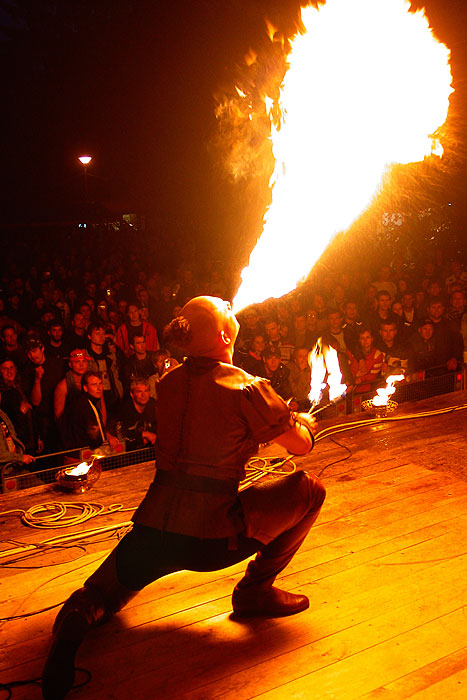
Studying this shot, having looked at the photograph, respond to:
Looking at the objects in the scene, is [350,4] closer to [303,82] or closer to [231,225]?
[303,82]

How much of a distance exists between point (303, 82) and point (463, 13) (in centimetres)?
915

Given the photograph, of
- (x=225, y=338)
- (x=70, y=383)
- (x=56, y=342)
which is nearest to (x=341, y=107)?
(x=70, y=383)

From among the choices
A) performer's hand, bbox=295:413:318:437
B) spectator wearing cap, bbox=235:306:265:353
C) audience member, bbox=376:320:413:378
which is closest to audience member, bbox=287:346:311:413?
spectator wearing cap, bbox=235:306:265:353

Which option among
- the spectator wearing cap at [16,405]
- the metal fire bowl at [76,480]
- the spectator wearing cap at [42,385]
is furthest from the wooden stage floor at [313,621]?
the spectator wearing cap at [42,385]

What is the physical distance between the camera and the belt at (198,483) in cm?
256

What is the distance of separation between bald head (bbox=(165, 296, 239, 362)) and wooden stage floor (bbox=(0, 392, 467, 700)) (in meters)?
1.16

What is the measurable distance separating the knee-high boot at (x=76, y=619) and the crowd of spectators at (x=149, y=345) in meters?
1.97

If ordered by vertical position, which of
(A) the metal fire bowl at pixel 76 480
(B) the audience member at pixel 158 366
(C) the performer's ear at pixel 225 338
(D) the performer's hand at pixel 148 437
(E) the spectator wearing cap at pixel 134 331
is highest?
(E) the spectator wearing cap at pixel 134 331

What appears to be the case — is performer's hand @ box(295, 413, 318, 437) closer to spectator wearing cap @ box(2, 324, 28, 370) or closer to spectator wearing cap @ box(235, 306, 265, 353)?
spectator wearing cap @ box(235, 306, 265, 353)

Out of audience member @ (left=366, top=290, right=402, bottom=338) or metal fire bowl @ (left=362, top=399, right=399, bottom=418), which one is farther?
audience member @ (left=366, top=290, right=402, bottom=338)

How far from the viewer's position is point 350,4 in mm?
5211

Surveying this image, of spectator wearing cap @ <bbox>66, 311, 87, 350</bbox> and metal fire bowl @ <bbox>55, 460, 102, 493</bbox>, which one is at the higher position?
spectator wearing cap @ <bbox>66, 311, 87, 350</bbox>

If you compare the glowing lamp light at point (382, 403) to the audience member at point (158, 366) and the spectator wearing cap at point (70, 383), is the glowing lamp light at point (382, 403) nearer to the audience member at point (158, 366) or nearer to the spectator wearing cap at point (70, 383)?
the audience member at point (158, 366)

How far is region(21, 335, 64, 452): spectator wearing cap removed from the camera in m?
5.50
